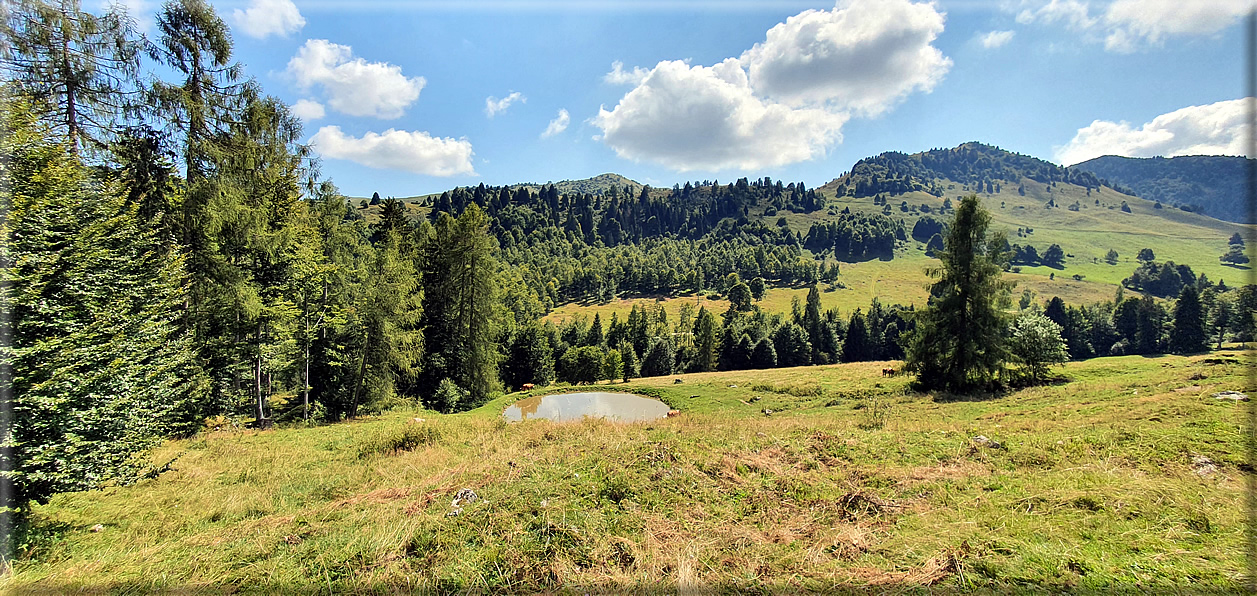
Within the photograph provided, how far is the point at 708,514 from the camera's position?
7312mm

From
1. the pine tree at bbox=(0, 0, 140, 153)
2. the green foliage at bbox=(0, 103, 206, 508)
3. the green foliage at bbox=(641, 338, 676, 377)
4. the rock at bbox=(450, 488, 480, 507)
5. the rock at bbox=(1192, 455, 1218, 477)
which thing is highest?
the pine tree at bbox=(0, 0, 140, 153)

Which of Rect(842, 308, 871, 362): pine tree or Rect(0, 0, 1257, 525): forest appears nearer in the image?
Rect(0, 0, 1257, 525): forest

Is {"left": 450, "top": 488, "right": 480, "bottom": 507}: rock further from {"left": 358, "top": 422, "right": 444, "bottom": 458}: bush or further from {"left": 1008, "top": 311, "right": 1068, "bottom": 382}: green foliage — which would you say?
{"left": 1008, "top": 311, "right": 1068, "bottom": 382}: green foliage

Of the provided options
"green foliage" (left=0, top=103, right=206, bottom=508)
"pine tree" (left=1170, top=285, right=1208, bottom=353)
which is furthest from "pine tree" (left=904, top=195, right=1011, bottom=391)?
"pine tree" (left=1170, top=285, right=1208, bottom=353)

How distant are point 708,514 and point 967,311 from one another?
83.8ft

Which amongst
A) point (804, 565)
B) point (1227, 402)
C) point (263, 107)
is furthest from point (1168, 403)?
point (263, 107)

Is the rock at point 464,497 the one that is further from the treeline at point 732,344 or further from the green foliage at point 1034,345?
the treeline at point 732,344

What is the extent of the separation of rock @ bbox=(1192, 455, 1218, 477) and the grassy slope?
104 millimetres

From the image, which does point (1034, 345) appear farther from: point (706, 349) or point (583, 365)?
point (706, 349)

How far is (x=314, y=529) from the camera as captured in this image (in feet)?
23.7

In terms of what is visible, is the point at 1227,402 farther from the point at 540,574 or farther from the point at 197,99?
the point at 197,99

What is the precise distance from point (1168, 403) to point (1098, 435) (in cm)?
461

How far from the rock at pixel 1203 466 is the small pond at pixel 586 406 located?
884 inches

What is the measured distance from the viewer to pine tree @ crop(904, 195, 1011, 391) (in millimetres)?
24234
